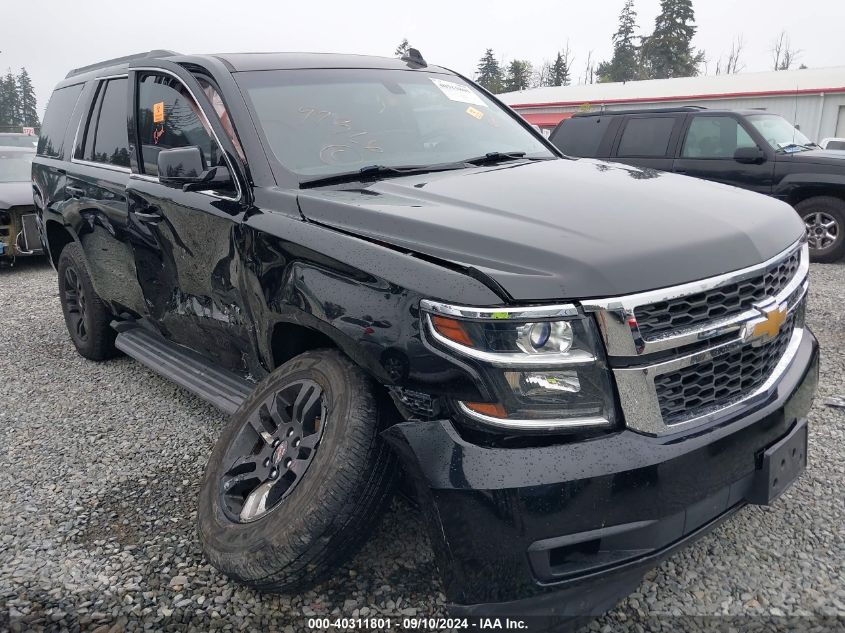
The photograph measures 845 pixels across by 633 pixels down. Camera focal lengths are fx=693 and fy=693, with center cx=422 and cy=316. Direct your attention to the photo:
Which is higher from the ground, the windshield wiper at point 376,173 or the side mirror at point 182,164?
the side mirror at point 182,164

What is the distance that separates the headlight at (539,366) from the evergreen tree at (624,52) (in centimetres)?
6750

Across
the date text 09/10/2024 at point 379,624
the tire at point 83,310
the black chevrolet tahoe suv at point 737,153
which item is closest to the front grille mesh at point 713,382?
the date text 09/10/2024 at point 379,624

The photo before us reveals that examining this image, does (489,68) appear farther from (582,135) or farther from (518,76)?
(582,135)

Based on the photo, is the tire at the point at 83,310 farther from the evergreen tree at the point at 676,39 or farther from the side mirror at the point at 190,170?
the evergreen tree at the point at 676,39

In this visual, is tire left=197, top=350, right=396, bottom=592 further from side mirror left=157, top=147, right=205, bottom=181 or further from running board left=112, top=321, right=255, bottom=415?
side mirror left=157, top=147, right=205, bottom=181

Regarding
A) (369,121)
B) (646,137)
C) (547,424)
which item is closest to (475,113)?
(369,121)

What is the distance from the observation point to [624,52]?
216 feet

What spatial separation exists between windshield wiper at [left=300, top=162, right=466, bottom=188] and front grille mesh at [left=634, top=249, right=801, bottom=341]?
1366 mm

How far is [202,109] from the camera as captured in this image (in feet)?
10.0

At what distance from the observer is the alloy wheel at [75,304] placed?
482 centimetres

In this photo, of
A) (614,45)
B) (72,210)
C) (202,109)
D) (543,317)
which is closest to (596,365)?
(543,317)

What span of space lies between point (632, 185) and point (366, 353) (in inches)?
49.3

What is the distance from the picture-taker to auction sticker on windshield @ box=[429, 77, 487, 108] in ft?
11.9

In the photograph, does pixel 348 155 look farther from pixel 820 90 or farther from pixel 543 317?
pixel 820 90
